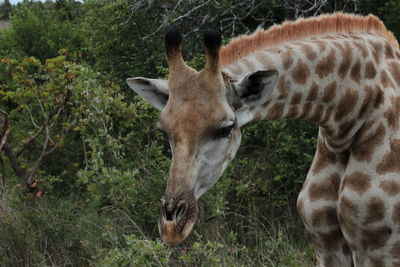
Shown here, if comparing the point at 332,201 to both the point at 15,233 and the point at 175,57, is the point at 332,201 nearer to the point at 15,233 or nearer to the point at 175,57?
the point at 175,57

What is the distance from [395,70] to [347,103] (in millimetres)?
472

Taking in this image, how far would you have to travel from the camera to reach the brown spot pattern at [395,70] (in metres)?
4.31

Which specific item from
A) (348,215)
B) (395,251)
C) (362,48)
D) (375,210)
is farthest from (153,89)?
(395,251)

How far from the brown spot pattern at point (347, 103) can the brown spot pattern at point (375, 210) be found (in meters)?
0.56

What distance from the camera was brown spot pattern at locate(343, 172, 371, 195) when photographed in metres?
4.13

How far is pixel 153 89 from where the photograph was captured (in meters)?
4.07

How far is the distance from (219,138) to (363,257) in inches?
53.2

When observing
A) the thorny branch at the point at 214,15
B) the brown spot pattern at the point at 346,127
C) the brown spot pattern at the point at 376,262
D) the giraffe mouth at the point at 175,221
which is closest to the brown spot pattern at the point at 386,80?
the brown spot pattern at the point at 346,127

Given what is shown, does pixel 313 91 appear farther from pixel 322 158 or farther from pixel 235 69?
pixel 322 158

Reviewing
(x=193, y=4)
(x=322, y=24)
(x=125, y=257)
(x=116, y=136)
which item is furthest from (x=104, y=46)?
(x=322, y=24)

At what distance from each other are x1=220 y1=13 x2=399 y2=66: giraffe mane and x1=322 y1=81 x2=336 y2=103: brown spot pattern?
0.40 metres

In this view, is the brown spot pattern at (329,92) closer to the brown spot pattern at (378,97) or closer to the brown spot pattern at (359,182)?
the brown spot pattern at (378,97)

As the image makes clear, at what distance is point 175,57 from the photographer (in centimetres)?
381

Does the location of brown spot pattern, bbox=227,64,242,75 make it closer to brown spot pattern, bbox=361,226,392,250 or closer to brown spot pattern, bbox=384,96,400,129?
brown spot pattern, bbox=384,96,400,129
